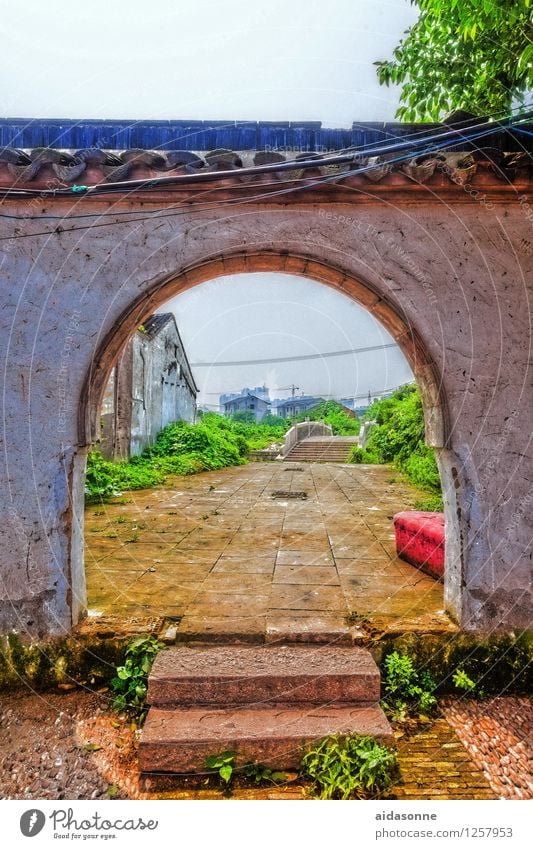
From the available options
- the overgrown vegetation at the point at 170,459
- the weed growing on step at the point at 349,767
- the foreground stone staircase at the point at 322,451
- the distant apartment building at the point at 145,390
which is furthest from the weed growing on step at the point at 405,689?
the foreground stone staircase at the point at 322,451

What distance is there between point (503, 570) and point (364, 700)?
1552mm

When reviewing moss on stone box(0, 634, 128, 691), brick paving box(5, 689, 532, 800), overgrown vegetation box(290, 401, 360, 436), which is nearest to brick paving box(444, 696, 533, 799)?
brick paving box(5, 689, 532, 800)

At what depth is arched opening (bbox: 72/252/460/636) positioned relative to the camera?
386 centimetres

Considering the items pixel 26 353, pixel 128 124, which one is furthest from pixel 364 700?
pixel 128 124

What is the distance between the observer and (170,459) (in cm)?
1429

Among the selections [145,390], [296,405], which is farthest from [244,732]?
[296,405]

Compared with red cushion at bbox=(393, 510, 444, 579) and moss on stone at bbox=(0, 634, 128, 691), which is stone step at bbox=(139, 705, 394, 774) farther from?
red cushion at bbox=(393, 510, 444, 579)

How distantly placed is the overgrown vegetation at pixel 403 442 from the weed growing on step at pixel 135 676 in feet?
20.0

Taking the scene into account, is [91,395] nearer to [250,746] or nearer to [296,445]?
[250,746]

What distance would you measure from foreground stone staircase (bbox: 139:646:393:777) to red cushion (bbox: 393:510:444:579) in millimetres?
1615

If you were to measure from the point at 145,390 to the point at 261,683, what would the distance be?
39.8 feet

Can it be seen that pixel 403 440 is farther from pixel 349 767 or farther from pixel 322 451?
pixel 349 767

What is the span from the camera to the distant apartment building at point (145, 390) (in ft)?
40.3

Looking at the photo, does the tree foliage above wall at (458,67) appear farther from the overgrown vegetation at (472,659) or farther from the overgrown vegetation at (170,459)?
the overgrown vegetation at (170,459)
